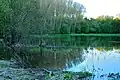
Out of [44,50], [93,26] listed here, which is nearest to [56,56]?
[44,50]

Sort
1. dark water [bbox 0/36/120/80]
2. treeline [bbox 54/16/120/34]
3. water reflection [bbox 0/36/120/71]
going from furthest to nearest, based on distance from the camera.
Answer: treeline [bbox 54/16/120/34] → water reflection [bbox 0/36/120/71] → dark water [bbox 0/36/120/80]

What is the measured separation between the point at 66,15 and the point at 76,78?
223 feet

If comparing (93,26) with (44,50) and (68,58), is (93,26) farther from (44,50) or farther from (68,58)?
(68,58)

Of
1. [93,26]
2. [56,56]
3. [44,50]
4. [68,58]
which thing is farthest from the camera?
[93,26]

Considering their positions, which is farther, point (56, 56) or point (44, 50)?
point (44, 50)

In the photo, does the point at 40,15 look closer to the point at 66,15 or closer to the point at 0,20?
the point at 0,20

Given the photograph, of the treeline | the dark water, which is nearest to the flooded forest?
the dark water

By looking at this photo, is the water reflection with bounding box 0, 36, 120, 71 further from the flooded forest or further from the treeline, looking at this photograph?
the treeline

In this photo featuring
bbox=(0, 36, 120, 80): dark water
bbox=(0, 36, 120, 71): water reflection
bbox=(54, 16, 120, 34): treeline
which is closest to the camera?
bbox=(0, 36, 120, 80): dark water

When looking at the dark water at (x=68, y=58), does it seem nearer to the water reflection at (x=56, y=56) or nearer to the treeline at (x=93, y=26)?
the water reflection at (x=56, y=56)

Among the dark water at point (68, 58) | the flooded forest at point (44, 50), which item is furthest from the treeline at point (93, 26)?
the dark water at point (68, 58)

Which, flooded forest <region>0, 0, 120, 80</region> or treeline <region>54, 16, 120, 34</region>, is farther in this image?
treeline <region>54, 16, 120, 34</region>

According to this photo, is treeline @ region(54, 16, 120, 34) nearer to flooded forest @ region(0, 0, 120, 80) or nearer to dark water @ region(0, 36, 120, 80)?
flooded forest @ region(0, 0, 120, 80)

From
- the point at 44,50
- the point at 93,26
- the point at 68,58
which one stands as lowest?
the point at 44,50
